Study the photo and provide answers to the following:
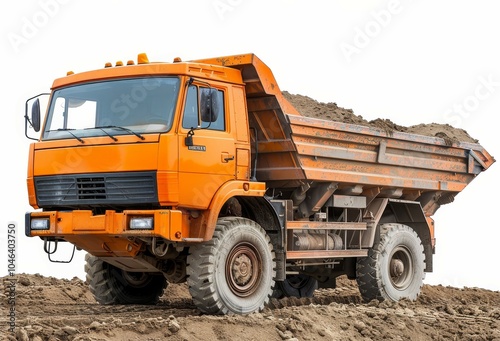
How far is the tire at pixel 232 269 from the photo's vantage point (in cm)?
1202

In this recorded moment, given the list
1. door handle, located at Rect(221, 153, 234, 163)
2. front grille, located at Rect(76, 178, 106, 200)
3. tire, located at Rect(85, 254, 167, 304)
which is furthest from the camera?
tire, located at Rect(85, 254, 167, 304)

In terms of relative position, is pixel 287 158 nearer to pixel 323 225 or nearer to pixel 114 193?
pixel 323 225

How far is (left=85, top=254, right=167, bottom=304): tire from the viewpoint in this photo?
14.2 metres

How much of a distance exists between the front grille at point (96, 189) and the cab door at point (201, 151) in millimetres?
478

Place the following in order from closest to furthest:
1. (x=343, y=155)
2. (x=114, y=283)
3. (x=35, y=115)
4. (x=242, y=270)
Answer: (x=242, y=270)
(x=35, y=115)
(x=114, y=283)
(x=343, y=155)

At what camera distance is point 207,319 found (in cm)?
1129

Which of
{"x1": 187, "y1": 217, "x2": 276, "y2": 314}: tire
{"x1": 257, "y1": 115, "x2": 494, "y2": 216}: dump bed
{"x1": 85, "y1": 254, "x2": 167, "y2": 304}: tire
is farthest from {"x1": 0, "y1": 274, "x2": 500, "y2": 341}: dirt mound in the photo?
{"x1": 257, "y1": 115, "x2": 494, "y2": 216}: dump bed

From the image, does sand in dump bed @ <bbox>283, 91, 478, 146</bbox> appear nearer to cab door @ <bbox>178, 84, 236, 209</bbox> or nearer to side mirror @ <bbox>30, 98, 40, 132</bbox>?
cab door @ <bbox>178, 84, 236, 209</bbox>

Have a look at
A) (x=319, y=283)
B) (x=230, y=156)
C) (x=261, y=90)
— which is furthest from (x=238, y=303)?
(x=319, y=283)

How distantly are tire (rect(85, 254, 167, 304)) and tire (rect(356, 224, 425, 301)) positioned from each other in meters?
3.87

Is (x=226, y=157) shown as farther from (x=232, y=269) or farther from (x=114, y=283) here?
(x=114, y=283)

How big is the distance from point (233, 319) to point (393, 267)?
5.47m

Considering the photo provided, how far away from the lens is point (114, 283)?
14.3 metres

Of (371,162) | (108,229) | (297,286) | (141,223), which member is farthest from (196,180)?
(297,286)
